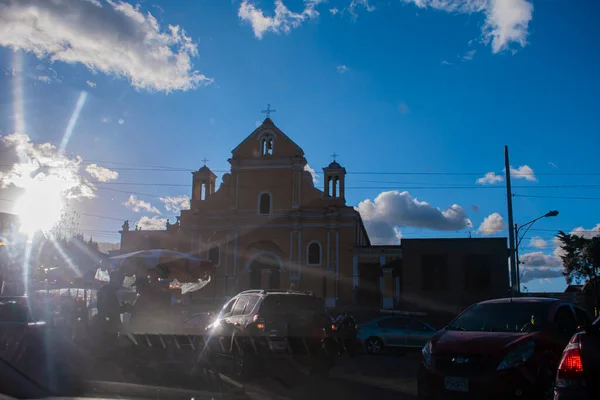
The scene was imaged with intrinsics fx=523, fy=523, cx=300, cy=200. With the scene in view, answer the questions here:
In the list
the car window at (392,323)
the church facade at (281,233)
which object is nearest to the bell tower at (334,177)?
the church facade at (281,233)

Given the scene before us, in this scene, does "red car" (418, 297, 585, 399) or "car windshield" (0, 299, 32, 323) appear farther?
"car windshield" (0, 299, 32, 323)

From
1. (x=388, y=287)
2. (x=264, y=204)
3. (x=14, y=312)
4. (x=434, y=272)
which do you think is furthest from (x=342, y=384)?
(x=264, y=204)

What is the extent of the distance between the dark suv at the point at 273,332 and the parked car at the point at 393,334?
7.71 metres

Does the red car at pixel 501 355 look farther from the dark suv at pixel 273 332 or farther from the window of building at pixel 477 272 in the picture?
the window of building at pixel 477 272

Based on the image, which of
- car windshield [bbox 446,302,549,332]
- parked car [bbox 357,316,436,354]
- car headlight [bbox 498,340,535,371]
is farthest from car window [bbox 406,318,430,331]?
car headlight [bbox 498,340,535,371]

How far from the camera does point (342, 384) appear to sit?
1062cm

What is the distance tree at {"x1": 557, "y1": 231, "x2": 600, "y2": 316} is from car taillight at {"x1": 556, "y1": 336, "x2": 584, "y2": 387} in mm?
34225

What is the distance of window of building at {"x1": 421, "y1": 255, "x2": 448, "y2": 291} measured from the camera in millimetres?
30156

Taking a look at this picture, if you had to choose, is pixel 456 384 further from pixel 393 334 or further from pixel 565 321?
pixel 393 334

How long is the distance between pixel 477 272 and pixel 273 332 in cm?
2192

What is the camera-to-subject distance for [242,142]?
46250 millimetres

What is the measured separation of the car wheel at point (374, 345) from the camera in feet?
61.8

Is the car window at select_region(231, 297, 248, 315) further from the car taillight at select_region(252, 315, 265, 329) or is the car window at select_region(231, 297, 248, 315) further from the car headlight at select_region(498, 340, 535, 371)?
the car headlight at select_region(498, 340, 535, 371)

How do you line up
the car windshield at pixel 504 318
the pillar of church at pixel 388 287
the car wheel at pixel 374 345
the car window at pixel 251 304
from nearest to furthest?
the car windshield at pixel 504 318
the car window at pixel 251 304
the car wheel at pixel 374 345
the pillar of church at pixel 388 287
